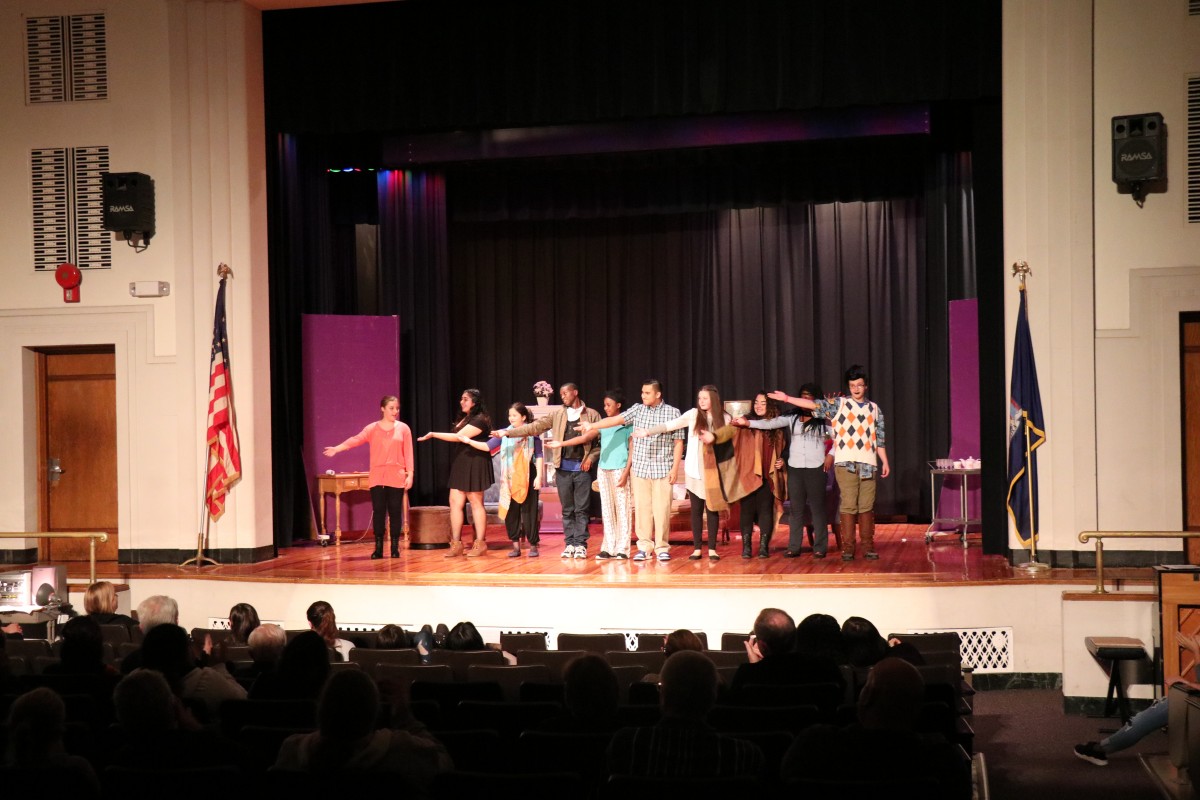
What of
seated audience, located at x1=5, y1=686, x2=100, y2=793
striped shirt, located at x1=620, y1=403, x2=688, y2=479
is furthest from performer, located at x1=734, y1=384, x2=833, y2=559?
seated audience, located at x1=5, y1=686, x2=100, y2=793

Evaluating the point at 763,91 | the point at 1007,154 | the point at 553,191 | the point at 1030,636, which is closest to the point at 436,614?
the point at 1030,636

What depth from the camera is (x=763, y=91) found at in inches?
394

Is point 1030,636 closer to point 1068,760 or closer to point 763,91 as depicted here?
point 1068,760

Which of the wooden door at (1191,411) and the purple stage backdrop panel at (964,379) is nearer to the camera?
the wooden door at (1191,411)

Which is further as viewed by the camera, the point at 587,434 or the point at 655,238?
the point at 655,238

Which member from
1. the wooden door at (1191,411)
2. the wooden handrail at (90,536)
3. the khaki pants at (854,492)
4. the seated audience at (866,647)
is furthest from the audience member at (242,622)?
the wooden door at (1191,411)

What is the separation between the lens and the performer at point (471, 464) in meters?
10.6

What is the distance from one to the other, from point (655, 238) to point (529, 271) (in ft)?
5.41

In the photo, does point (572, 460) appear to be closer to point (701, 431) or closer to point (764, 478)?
point (701, 431)

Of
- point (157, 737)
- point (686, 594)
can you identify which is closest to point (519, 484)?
point (686, 594)

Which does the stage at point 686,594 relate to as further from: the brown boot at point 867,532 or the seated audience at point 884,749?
the seated audience at point 884,749

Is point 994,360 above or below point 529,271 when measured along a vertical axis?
below

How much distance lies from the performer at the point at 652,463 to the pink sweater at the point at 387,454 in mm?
1671

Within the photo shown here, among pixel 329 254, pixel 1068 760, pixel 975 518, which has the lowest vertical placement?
pixel 1068 760
